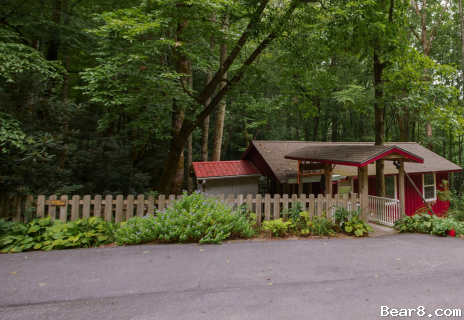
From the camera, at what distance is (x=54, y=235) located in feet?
18.2

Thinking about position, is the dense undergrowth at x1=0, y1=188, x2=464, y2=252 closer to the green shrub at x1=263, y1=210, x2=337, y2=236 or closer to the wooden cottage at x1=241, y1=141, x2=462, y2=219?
the green shrub at x1=263, y1=210, x2=337, y2=236

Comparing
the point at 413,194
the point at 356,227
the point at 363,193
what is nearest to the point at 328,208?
the point at 356,227

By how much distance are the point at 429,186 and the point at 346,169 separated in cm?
690

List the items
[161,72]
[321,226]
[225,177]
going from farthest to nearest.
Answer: [225,177]
[161,72]
[321,226]

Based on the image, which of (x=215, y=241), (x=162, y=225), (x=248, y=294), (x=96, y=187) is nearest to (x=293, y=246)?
(x=215, y=241)

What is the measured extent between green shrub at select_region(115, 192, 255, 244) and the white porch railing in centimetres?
483

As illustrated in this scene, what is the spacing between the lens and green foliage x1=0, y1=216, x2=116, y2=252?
17.5 ft

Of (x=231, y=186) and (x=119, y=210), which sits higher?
(x=231, y=186)

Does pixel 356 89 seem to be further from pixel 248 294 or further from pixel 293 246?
pixel 248 294

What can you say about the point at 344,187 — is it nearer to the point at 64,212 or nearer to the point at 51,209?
the point at 64,212

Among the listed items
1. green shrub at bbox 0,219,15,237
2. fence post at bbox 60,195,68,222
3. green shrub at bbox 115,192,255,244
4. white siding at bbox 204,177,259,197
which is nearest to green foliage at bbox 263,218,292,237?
green shrub at bbox 115,192,255,244

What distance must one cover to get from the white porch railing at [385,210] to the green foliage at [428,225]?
531mm

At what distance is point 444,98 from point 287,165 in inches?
239

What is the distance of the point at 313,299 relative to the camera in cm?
356
